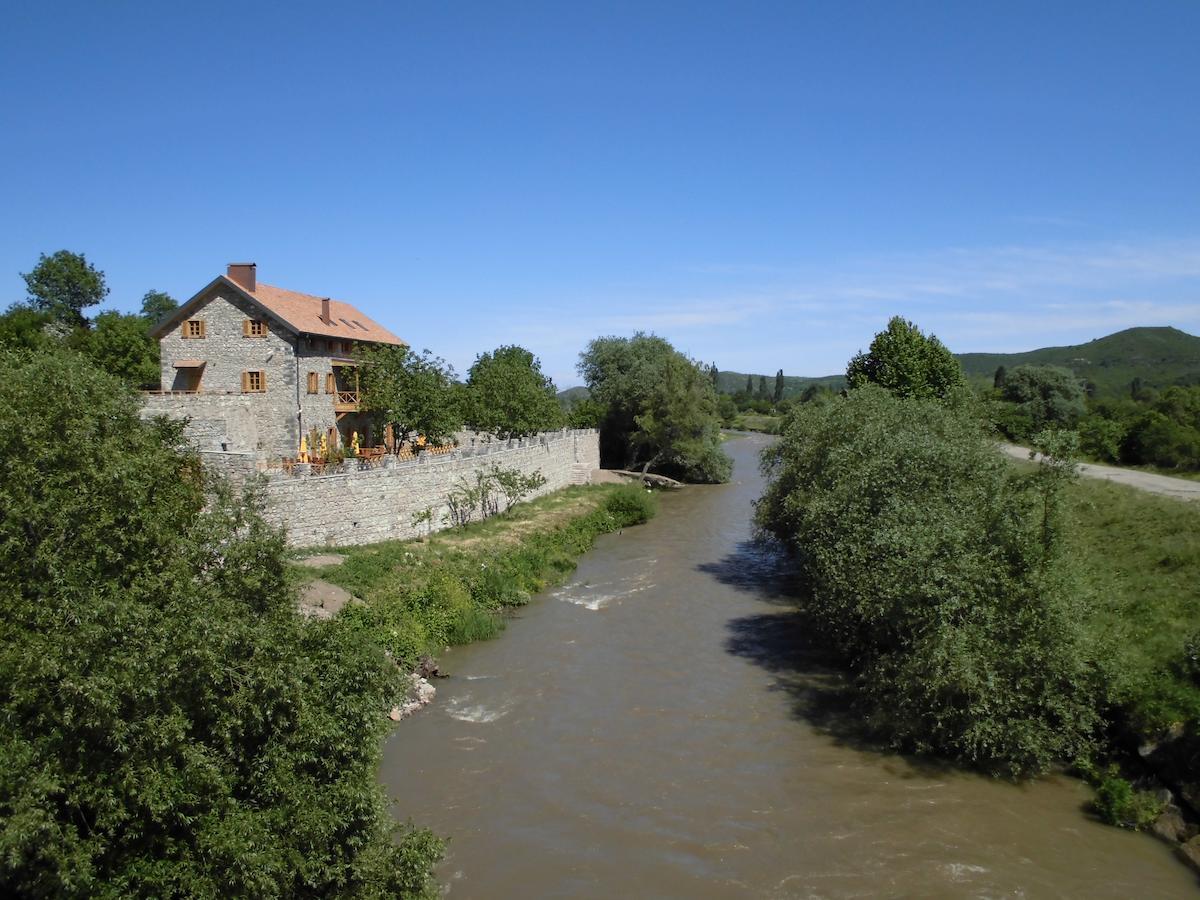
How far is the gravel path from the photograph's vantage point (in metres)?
28.6

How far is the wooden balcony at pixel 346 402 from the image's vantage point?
38.1 m

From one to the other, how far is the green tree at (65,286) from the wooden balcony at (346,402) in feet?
135

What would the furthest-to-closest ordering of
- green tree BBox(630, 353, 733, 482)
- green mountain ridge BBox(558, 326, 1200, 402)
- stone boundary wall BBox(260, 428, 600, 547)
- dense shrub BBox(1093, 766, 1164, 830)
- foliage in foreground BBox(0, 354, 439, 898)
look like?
green mountain ridge BBox(558, 326, 1200, 402), green tree BBox(630, 353, 733, 482), stone boundary wall BBox(260, 428, 600, 547), dense shrub BBox(1093, 766, 1164, 830), foliage in foreground BBox(0, 354, 439, 898)

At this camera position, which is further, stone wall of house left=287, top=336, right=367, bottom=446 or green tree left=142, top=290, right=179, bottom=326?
green tree left=142, top=290, right=179, bottom=326

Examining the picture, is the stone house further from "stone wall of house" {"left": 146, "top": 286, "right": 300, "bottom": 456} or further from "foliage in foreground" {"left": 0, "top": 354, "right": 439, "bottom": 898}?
"foliage in foreground" {"left": 0, "top": 354, "right": 439, "bottom": 898}

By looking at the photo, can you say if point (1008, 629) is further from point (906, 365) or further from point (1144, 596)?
point (906, 365)

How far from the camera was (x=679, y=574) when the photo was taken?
30.9 metres

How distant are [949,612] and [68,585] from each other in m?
14.2

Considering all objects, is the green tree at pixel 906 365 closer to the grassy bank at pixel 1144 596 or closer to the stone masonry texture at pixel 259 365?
the grassy bank at pixel 1144 596

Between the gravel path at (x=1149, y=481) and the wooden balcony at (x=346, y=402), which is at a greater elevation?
the wooden balcony at (x=346, y=402)

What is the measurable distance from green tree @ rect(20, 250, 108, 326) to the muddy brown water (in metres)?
63.8

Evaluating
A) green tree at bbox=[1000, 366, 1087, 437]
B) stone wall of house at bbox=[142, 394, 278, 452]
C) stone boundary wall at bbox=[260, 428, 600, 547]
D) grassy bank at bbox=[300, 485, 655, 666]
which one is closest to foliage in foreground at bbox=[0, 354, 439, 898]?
grassy bank at bbox=[300, 485, 655, 666]

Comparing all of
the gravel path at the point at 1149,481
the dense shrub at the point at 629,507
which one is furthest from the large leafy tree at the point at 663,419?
the gravel path at the point at 1149,481

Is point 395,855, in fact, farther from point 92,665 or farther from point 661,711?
point 661,711
